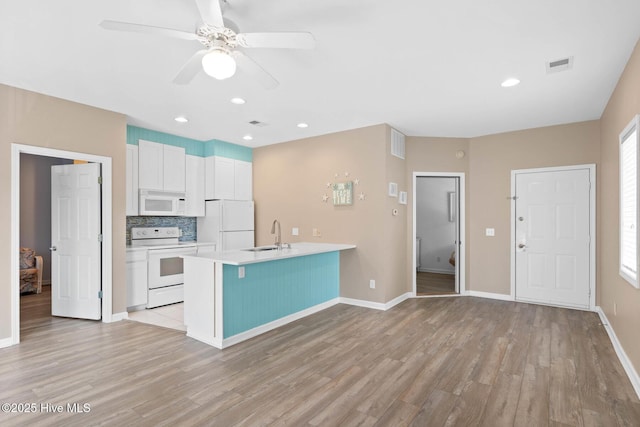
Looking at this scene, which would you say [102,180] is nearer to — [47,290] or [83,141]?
[83,141]

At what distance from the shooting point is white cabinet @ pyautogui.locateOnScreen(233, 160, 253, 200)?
239 inches

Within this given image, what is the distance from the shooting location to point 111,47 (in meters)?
2.69

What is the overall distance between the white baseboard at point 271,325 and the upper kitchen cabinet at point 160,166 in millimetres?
2763

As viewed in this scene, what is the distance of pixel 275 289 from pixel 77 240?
8.38 feet

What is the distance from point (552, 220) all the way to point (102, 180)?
20.0 feet

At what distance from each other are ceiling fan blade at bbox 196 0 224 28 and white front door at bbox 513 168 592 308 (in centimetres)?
480

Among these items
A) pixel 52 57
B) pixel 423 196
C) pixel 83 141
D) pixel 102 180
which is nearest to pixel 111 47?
pixel 52 57

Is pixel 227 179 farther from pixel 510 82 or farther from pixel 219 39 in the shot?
pixel 510 82

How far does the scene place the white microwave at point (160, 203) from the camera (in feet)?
A: 16.2

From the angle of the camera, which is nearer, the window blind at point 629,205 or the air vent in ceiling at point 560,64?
the window blind at point 629,205

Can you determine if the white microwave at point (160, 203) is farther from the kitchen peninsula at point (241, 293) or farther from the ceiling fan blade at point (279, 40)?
the ceiling fan blade at point (279, 40)

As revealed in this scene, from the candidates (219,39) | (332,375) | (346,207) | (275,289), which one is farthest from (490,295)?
(219,39)

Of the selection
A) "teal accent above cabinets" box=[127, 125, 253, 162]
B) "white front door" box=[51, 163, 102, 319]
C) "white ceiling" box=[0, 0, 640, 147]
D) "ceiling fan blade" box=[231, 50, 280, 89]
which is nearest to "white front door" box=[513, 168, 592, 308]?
"white ceiling" box=[0, 0, 640, 147]

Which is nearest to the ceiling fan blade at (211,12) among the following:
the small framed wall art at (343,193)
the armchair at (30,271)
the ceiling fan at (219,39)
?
the ceiling fan at (219,39)
